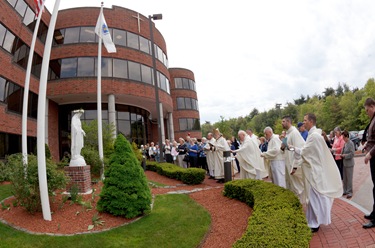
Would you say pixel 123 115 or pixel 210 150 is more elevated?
pixel 123 115

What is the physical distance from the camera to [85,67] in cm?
2298

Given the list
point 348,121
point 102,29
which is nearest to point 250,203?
point 102,29

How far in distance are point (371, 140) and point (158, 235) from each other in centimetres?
436

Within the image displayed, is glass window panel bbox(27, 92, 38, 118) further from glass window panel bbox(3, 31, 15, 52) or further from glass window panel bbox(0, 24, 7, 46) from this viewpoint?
glass window panel bbox(0, 24, 7, 46)

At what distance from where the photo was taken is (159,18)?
17219mm

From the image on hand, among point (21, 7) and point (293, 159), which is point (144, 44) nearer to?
point (21, 7)

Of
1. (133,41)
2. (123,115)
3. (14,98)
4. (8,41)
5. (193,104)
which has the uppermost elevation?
(133,41)

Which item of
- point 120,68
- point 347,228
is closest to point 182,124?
point 120,68

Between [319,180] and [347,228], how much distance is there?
92cm

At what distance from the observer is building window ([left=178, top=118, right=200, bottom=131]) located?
38688 mm

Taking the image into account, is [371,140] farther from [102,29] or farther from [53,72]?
[53,72]

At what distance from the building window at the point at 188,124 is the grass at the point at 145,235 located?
3171cm

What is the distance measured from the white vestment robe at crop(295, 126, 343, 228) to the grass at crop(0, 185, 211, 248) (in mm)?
2146


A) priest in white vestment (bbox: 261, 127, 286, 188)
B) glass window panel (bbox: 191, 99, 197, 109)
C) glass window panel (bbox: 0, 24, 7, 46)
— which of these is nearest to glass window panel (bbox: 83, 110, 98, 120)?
glass window panel (bbox: 0, 24, 7, 46)
